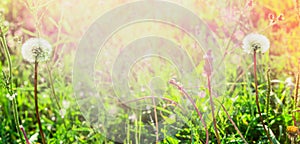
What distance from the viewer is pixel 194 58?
2480mm

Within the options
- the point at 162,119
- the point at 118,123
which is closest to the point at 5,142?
the point at 118,123

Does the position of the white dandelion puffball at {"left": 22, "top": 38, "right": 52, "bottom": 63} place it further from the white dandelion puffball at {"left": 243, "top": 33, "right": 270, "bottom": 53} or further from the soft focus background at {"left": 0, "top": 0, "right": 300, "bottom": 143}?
the white dandelion puffball at {"left": 243, "top": 33, "right": 270, "bottom": 53}

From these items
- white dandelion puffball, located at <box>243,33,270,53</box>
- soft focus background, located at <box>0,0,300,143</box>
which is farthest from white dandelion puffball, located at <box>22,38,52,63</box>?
white dandelion puffball, located at <box>243,33,270,53</box>

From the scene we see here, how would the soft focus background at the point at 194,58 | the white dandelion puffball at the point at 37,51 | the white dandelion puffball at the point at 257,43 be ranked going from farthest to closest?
the soft focus background at the point at 194,58 < the white dandelion puffball at the point at 257,43 < the white dandelion puffball at the point at 37,51

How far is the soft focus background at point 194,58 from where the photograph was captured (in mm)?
1717

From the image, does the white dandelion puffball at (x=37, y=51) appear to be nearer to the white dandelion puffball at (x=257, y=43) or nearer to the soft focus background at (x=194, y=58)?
the soft focus background at (x=194, y=58)

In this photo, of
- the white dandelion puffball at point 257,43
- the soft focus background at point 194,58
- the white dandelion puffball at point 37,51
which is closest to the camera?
the white dandelion puffball at point 37,51

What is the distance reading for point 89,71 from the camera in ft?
8.04

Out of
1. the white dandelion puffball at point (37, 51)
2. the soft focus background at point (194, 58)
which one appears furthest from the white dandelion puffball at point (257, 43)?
the white dandelion puffball at point (37, 51)

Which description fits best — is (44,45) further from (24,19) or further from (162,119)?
(24,19)

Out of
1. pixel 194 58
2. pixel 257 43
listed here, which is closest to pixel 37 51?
pixel 257 43

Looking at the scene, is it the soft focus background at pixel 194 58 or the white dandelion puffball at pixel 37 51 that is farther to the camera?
the soft focus background at pixel 194 58

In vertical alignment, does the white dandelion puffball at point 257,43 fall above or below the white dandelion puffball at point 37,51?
above

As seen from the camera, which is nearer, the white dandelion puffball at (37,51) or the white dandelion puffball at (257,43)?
the white dandelion puffball at (37,51)
